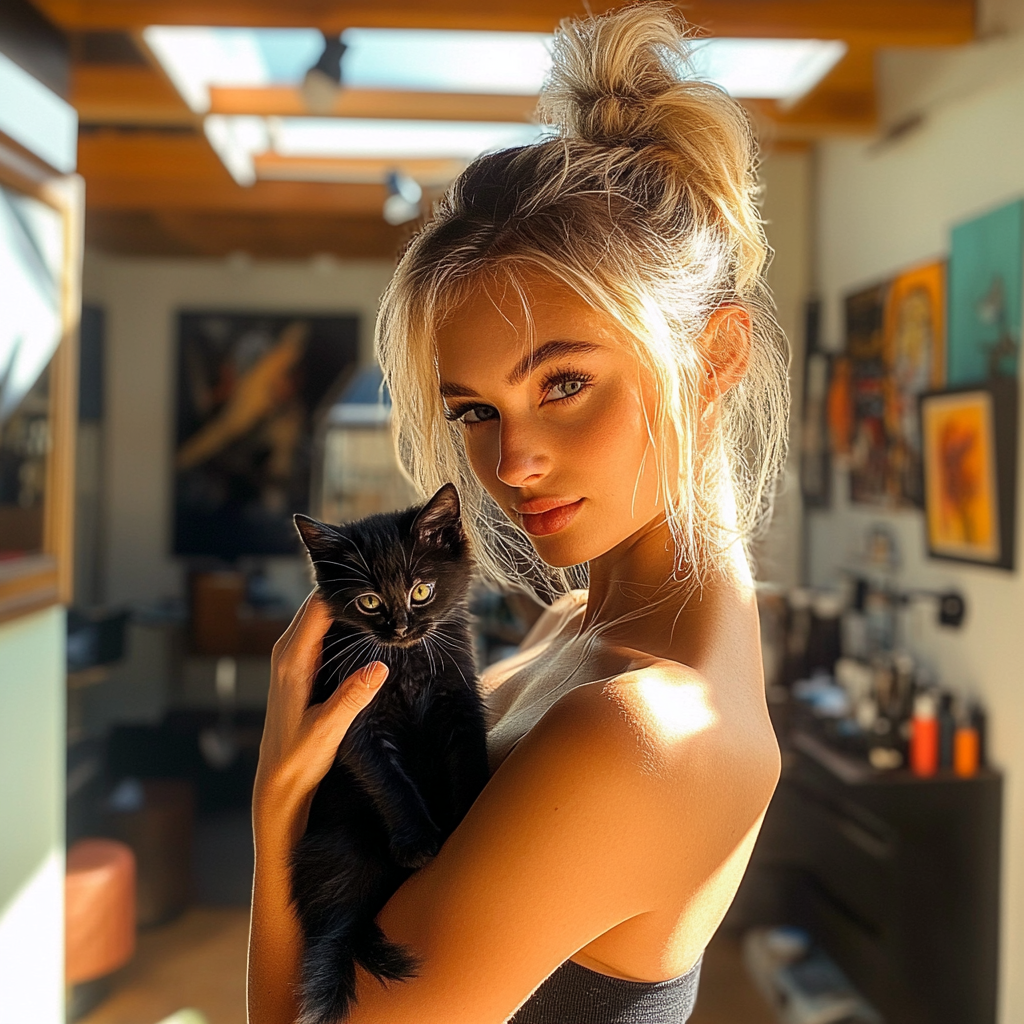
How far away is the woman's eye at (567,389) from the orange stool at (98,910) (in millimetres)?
3635

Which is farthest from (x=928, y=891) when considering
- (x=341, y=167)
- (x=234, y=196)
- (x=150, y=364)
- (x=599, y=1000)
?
(x=150, y=364)

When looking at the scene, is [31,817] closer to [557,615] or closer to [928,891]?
[557,615]

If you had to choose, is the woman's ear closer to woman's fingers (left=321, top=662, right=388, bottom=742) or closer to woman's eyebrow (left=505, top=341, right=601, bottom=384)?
woman's eyebrow (left=505, top=341, right=601, bottom=384)

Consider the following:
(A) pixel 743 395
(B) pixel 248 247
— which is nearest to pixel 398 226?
(B) pixel 248 247

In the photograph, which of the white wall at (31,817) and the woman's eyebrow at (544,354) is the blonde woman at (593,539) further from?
the white wall at (31,817)

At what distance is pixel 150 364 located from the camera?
7.48 m

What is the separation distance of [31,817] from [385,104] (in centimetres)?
285

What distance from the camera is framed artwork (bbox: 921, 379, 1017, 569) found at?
2.77 meters

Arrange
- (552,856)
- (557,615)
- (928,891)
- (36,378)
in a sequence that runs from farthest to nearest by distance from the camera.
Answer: (928,891)
(36,378)
(557,615)
(552,856)

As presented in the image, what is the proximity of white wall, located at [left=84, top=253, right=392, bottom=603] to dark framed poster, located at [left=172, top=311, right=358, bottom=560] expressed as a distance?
0.12 m

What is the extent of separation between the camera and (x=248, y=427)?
296 inches

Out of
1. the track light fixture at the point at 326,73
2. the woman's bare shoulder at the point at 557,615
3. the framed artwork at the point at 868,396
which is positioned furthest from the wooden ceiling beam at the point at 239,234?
the woman's bare shoulder at the point at 557,615

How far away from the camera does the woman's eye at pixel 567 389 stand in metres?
0.90

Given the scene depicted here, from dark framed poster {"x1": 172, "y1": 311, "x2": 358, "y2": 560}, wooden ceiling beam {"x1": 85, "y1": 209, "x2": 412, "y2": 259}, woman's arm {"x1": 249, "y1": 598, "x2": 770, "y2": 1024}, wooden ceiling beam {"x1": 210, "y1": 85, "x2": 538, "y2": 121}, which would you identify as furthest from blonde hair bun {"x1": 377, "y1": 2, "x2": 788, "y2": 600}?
dark framed poster {"x1": 172, "y1": 311, "x2": 358, "y2": 560}
